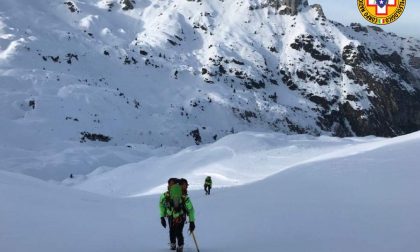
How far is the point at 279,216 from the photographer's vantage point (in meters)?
13.1

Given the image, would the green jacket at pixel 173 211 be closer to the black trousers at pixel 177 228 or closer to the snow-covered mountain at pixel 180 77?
the black trousers at pixel 177 228

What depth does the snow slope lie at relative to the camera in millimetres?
9914

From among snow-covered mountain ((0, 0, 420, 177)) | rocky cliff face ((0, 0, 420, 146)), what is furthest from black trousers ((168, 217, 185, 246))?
rocky cliff face ((0, 0, 420, 146))

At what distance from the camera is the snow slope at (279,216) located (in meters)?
9.91

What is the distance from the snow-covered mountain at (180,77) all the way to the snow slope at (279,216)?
42.4m

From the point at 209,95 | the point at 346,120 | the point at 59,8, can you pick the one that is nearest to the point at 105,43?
the point at 59,8

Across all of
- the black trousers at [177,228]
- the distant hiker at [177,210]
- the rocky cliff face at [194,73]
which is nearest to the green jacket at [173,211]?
the distant hiker at [177,210]

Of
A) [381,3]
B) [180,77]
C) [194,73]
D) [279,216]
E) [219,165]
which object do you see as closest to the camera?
[279,216]

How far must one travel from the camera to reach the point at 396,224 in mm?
10438

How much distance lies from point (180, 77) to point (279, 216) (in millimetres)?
100134

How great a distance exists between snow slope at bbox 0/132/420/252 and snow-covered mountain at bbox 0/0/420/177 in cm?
4238

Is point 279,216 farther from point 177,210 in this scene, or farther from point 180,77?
point 180,77

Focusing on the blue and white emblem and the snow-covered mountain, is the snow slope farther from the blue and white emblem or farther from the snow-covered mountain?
the snow-covered mountain

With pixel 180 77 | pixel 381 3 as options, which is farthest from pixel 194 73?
pixel 381 3
